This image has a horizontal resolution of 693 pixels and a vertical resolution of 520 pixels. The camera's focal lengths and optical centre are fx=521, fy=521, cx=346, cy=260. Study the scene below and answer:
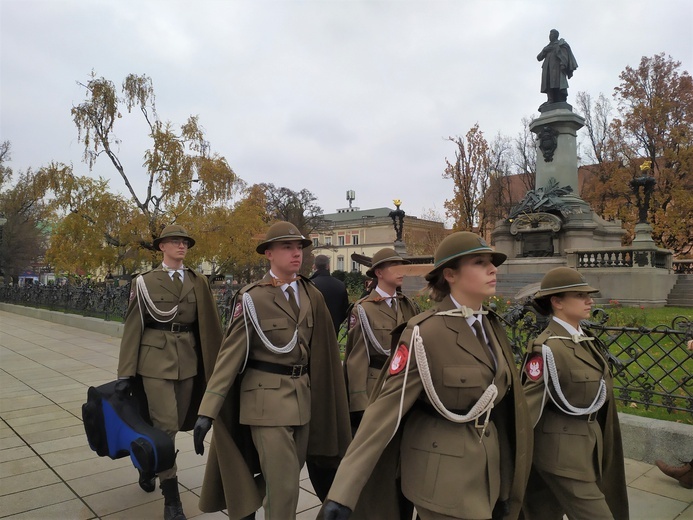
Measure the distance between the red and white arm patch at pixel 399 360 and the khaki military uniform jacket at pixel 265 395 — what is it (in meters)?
1.09

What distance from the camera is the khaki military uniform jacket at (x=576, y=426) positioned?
3039mm

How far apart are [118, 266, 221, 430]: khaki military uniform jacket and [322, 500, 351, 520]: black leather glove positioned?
2.65 m

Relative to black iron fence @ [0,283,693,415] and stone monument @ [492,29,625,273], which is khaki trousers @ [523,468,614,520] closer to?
black iron fence @ [0,283,693,415]

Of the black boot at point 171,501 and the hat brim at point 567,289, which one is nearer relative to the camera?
the hat brim at point 567,289

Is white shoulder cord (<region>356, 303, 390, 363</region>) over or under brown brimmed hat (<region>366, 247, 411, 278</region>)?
under

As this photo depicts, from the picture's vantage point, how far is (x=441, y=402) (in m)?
2.42

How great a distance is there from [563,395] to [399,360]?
1204 mm

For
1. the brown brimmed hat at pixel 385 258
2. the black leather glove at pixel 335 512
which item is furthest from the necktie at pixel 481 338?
the brown brimmed hat at pixel 385 258

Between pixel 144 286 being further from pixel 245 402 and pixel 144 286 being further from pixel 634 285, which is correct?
pixel 634 285

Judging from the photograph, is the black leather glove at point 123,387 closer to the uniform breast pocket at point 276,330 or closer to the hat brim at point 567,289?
the uniform breast pocket at point 276,330

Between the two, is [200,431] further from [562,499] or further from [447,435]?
[562,499]

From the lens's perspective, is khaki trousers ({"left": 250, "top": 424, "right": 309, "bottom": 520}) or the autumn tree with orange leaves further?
the autumn tree with orange leaves

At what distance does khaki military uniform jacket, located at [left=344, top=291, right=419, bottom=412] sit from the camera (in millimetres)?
4469

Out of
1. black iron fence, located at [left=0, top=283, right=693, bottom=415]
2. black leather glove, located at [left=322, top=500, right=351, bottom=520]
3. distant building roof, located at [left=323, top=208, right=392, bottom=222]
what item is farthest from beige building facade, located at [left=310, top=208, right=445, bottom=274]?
black leather glove, located at [left=322, top=500, right=351, bottom=520]
